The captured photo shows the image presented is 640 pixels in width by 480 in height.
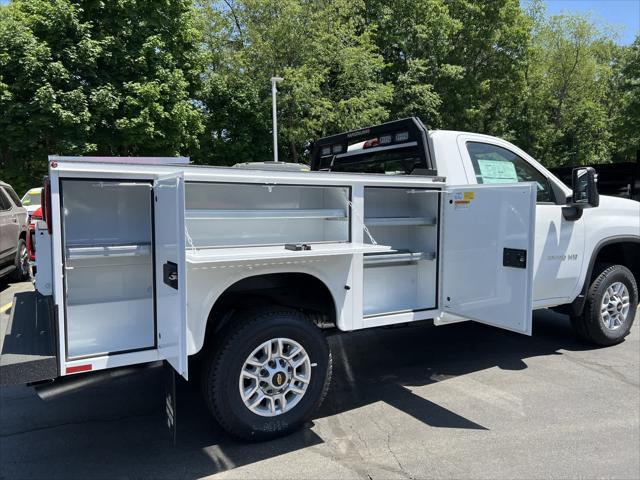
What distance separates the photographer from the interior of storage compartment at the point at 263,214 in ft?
12.0

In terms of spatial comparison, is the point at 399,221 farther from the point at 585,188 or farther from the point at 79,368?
the point at 79,368

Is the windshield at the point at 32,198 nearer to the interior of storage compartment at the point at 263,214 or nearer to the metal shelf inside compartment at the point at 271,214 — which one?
the interior of storage compartment at the point at 263,214

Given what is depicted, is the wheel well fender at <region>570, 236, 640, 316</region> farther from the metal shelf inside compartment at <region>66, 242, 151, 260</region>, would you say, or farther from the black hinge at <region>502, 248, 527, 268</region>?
the metal shelf inside compartment at <region>66, 242, 151, 260</region>

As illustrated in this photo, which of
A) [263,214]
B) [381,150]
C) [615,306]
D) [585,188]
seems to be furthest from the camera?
[615,306]

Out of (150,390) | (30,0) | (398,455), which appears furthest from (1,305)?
(30,0)

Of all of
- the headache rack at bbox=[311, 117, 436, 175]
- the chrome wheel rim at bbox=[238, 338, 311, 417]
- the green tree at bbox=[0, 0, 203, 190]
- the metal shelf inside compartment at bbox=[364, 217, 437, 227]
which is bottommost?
the chrome wheel rim at bbox=[238, 338, 311, 417]

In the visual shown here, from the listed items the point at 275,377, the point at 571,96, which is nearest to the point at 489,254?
the point at 275,377

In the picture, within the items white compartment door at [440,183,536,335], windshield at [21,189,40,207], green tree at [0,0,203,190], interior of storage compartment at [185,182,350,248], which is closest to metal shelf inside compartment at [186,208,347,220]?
interior of storage compartment at [185,182,350,248]

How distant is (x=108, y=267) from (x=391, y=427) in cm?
231

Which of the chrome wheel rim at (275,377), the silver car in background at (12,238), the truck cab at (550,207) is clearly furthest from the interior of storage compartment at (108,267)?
the silver car in background at (12,238)

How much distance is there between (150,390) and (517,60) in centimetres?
2595

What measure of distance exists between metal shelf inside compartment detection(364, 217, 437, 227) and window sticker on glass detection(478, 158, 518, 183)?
2.41ft

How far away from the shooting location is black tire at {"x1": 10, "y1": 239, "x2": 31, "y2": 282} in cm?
933

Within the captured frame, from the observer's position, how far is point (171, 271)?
2.89m
